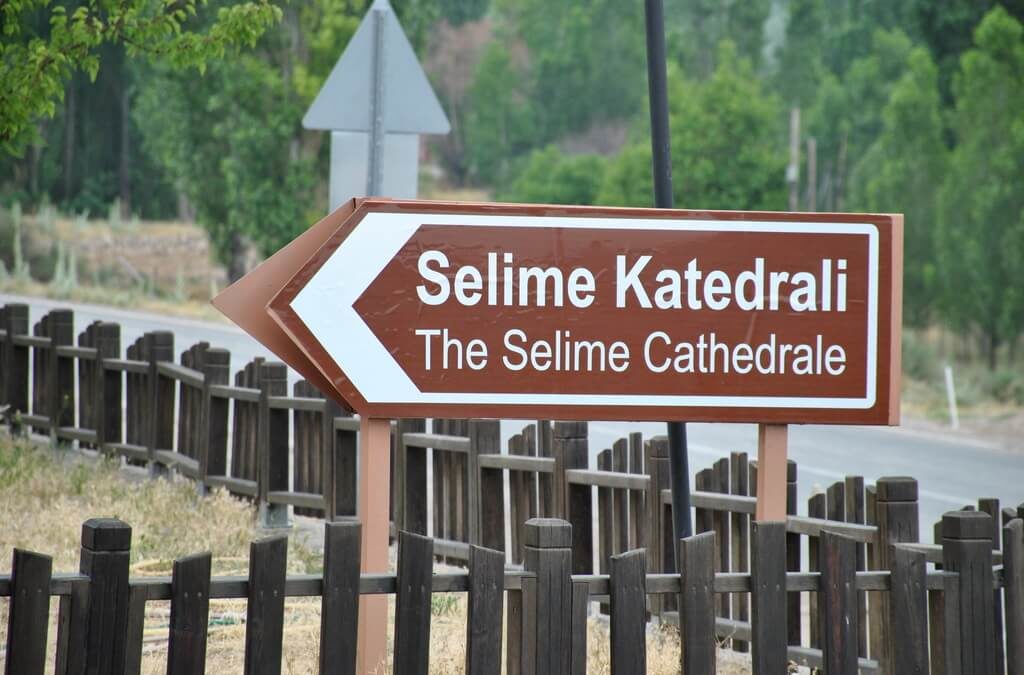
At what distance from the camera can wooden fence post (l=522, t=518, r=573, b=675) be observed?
4133 mm

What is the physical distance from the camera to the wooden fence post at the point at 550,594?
4133 millimetres

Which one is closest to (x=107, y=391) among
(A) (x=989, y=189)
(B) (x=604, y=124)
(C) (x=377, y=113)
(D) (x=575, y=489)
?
(C) (x=377, y=113)

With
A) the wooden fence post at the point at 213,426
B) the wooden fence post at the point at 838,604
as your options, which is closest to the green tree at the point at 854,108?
the wooden fence post at the point at 213,426

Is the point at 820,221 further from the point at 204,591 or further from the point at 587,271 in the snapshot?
the point at 204,591

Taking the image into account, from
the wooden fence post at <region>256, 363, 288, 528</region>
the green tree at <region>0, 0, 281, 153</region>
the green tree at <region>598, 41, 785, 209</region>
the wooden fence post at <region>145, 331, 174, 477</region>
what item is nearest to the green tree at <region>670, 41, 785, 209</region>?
the green tree at <region>598, 41, 785, 209</region>

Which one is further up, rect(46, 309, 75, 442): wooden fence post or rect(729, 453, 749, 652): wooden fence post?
rect(46, 309, 75, 442): wooden fence post

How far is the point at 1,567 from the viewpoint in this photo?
6.31 meters

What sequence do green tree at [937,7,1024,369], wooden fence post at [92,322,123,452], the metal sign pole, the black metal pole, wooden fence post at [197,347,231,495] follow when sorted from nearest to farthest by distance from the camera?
the black metal pole → the metal sign pole → wooden fence post at [197,347,231,495] → wooden fence post at [92,322,123,452] → green tree at [937,7,1024,369]

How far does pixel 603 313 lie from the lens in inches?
185

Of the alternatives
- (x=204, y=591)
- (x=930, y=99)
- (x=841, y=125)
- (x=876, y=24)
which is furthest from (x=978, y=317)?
(x=876, y=24)

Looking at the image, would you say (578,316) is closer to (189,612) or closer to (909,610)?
(909,610)

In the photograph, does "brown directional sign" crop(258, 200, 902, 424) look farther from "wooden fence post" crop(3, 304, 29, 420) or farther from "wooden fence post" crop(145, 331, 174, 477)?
"wooden fence post" crop(3, 304, 29, 420)

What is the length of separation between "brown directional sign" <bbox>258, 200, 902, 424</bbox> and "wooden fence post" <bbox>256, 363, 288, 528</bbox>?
4.39m

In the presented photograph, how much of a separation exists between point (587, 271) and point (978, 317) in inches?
874
